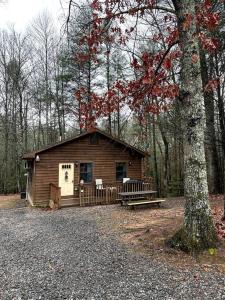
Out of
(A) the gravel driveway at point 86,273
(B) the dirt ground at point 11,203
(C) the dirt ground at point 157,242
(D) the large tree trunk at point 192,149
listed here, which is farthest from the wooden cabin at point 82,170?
(D) the large tree trunk at point 192,149

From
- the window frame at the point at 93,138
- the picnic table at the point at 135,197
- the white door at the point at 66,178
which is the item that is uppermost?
the window frame at the point at 93,138

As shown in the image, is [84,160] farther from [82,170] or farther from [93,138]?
[93,138]

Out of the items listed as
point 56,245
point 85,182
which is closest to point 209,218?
point 56,245

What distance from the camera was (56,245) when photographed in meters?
6.26

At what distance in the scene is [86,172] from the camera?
14.4 m

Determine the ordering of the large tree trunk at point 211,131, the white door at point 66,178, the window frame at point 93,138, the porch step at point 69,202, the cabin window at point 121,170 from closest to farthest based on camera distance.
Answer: the porch step at point 69,202, the white door at point 66,178, the large tree trunk at point 211,131, the window frame at point 93,138, the cabin window at point 121,170

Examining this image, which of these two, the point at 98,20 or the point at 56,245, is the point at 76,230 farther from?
the point at 98,20

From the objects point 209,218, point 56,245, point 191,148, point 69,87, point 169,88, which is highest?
point 69,87

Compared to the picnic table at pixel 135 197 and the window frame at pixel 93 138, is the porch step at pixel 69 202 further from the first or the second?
the window frame at pixel 93 138

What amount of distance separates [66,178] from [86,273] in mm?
9674

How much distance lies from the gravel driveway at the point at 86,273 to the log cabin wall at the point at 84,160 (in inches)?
244

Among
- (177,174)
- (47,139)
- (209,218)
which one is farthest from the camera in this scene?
(47,139)

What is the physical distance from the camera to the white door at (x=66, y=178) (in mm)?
13742

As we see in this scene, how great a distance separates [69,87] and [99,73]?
2493 mm
